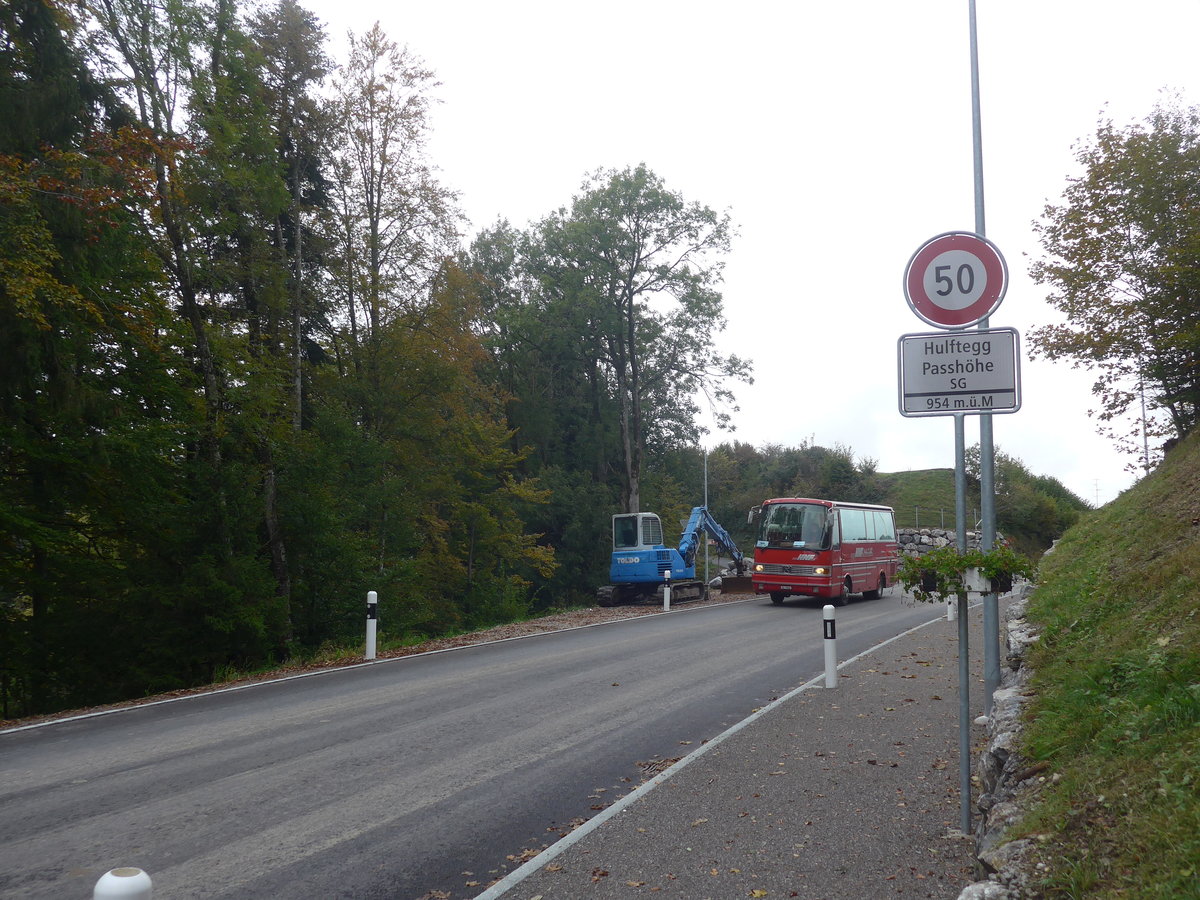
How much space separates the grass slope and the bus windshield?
15.1 m

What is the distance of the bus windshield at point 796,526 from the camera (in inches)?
909

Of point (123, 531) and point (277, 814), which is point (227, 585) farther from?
point (277, 814)

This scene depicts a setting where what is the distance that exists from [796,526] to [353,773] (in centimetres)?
1826

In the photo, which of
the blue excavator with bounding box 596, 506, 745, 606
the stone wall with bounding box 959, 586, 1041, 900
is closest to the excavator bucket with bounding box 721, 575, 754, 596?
the blue excavator with bounding box 596, 506, 745, 606

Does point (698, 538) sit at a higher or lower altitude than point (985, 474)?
lower

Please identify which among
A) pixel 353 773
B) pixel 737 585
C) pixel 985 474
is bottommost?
pixel 737 585

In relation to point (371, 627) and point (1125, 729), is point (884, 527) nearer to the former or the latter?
point (371, 627)

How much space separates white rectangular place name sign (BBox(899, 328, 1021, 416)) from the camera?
16.8 feet

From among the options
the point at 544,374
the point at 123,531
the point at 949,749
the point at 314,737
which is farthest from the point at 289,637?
the point at 544,374

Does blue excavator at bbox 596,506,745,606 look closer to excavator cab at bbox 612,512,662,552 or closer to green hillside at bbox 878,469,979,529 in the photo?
excavator cab at bbox 612,512,662,552

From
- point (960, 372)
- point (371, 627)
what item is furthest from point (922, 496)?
point (960, 372)

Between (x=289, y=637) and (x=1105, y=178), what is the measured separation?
19.8 m

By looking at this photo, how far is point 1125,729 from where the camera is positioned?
4195 millimetres

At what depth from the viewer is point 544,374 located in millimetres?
47156
